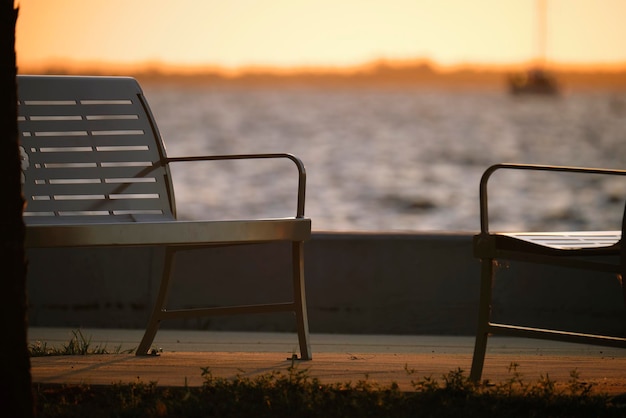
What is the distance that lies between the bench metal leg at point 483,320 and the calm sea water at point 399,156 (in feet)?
13.3

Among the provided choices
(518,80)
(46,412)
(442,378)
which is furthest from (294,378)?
(518,80)

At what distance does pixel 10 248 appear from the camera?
305 centimetres

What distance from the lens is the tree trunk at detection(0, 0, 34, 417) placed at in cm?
304

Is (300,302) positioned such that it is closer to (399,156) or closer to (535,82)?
(399,156)

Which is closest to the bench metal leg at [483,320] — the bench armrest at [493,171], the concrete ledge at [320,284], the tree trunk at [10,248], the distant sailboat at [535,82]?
the bench armrest at [493,171]

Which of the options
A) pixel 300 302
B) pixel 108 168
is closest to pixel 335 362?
pixel 300 302

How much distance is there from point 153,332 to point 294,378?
40.8 inches

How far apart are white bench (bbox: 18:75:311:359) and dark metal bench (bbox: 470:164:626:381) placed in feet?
2.53

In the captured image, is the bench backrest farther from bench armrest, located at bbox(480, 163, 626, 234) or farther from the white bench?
bench armrest, located at bbox(480, 163, 626, 234)

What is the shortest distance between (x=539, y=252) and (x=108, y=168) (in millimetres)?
1864

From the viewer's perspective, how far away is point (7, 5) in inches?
122

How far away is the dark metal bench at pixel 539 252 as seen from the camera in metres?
3.84

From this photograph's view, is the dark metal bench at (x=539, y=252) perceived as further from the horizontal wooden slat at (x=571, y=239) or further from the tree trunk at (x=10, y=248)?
the tree trunk at (x=10, y=248)

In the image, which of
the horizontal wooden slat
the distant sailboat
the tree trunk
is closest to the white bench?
the horizontal wooden slat
